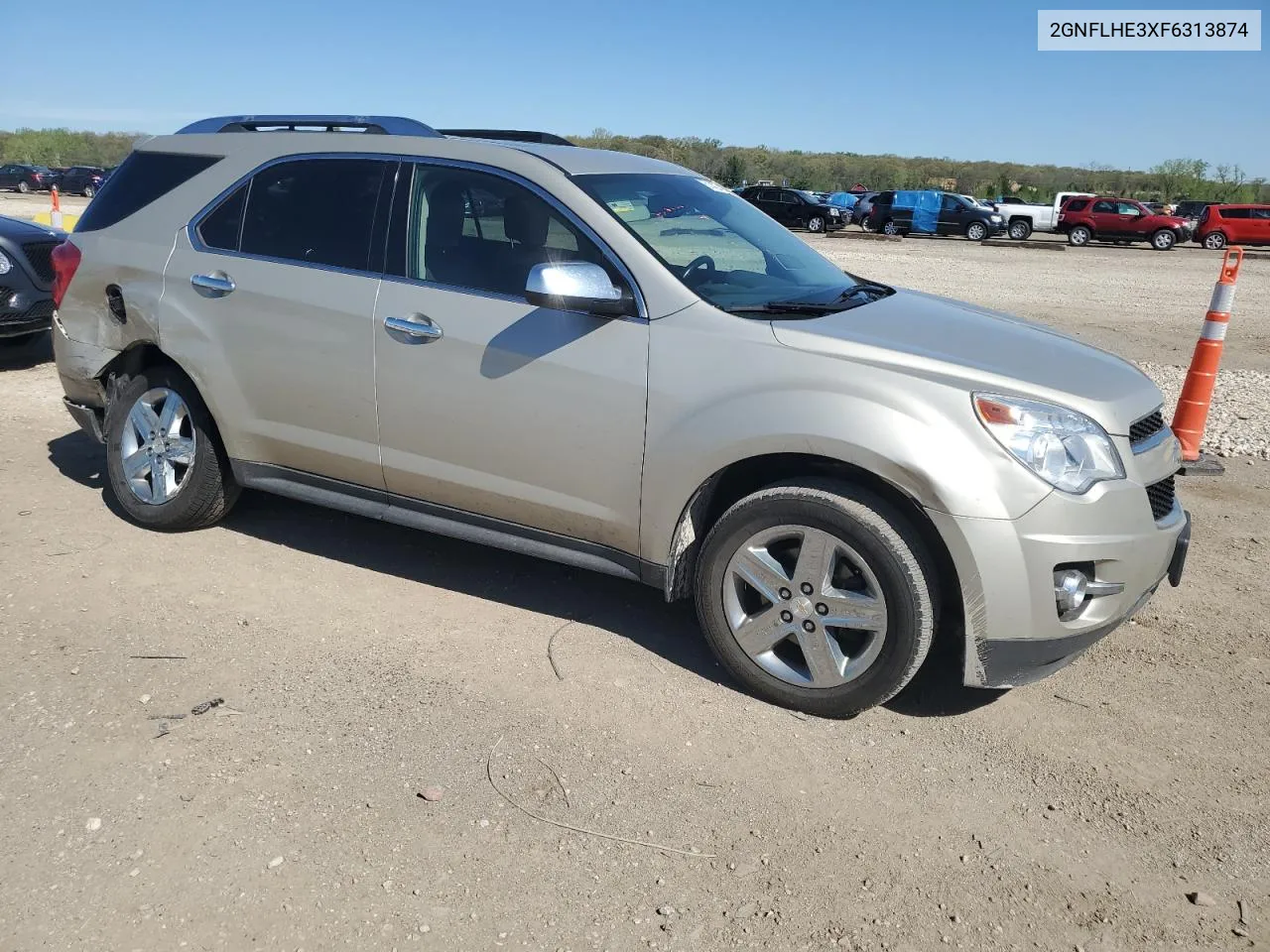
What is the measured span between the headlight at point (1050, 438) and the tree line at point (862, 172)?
54.4m

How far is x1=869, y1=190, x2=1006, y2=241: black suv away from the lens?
1427 inches

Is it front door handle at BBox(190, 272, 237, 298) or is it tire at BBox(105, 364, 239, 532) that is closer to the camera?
front door handle at BBox(190, 272, 237, 298)

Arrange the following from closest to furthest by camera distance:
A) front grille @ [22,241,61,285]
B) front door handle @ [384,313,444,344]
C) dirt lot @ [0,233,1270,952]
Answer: dirt lot @ [0,233,1270,952], front door handle @ [384,313,444,344], front grille @ [22,241,61,285]

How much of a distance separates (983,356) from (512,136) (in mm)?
2421

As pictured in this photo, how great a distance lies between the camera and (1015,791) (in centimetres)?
322

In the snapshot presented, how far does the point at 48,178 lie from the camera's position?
4766 centimetres

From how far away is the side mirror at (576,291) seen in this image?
3.55 meters

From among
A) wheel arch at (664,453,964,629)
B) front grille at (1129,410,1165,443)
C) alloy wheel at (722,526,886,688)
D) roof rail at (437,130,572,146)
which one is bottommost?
alloy wheel at (722,526,886,688)

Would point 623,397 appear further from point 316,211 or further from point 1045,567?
point 316,211

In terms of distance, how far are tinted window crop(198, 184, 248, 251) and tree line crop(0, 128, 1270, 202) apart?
53.0 metres

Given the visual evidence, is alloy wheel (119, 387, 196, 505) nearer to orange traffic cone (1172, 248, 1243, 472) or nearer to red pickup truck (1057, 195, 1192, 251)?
orange traffic cone (1172, 248, 1243, 472)

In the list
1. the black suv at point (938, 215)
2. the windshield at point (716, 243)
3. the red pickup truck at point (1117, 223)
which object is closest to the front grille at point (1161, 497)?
the windshield at point (716, 243)

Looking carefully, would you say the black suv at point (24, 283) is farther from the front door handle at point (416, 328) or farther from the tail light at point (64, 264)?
the front door handle at point (416, 328)

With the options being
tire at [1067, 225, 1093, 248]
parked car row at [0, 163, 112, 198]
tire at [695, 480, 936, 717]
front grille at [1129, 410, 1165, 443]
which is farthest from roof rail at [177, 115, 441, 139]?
parked car row at [0, 163, 112, 198]
